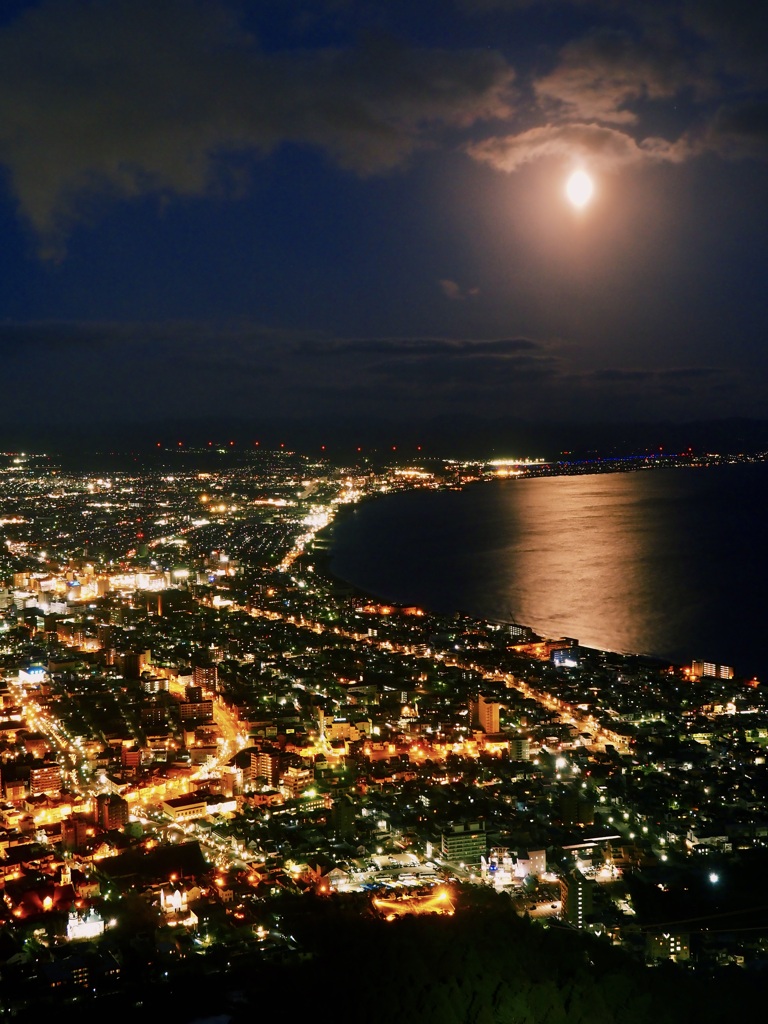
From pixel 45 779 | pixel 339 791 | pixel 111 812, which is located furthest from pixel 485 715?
pixel 45 779

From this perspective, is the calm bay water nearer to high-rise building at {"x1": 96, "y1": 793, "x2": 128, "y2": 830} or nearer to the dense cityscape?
the dense cityscape

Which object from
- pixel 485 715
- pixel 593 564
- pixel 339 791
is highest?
pixel 593 564

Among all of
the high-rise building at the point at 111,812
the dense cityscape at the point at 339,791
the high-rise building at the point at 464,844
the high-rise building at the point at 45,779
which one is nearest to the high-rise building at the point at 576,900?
the dense cityscape at the point at 339,791

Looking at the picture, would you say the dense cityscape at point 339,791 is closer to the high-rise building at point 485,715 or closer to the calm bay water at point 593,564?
the high-rise building at point 485,715

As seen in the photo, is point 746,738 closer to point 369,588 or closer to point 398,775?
point 398,775

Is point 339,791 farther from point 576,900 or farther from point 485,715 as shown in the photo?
point 576,900

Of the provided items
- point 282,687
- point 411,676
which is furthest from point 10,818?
point 411,676
